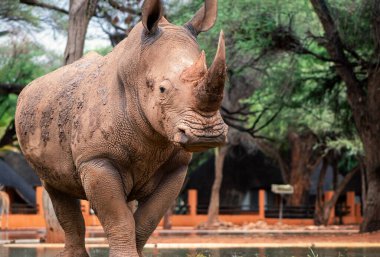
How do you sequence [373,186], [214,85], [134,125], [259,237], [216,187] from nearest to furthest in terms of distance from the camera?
[214,85], [134,125], [373,186], [259,237], [216,187]

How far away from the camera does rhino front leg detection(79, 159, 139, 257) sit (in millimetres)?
5699

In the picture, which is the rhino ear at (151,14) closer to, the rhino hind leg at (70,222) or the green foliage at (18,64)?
the rhino hind leg at (70,222)

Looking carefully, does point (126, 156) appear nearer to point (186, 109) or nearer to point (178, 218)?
point (186, 109)

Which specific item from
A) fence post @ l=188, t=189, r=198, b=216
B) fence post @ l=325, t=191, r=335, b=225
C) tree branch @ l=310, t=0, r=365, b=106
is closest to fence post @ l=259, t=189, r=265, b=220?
fence post @ l=325, t=191, r=335, b=225

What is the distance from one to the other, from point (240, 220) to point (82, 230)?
36.3 metres

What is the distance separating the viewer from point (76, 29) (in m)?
15.9

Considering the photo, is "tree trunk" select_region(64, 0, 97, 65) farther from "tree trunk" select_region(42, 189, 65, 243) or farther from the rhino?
the rhino

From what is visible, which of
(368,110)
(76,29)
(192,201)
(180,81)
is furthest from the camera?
(192,201)

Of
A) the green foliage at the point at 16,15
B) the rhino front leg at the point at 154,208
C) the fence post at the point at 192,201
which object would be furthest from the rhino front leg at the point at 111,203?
the fence post at the point at 192,201

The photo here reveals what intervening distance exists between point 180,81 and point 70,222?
2293mm

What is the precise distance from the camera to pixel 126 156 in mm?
5770

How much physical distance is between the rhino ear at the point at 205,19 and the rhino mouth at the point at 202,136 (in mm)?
1225

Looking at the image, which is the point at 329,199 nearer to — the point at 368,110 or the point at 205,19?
the point at 368,110

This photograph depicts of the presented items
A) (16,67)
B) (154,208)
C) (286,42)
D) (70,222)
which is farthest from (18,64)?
(154,208)
